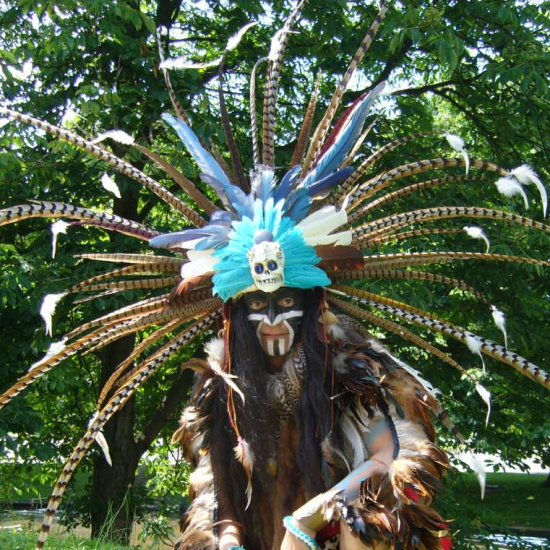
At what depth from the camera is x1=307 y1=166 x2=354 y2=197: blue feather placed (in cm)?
330

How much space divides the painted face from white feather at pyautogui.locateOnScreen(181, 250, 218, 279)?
7.3 inches

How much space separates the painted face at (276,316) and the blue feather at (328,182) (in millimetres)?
391

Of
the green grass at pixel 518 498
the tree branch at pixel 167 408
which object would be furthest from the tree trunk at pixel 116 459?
the green grass at pixel 518 498

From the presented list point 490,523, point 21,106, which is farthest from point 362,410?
point 490,523

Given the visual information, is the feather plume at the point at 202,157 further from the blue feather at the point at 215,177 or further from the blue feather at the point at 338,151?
the blue feather at the point at 338,151

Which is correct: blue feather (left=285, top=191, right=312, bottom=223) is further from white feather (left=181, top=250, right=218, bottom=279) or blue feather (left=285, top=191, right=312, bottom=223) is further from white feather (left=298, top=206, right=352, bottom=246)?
white feather (left=181, top=250, right=218, bottom=279)

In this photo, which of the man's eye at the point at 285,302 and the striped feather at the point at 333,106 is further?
the striped feather at the point at 333,106

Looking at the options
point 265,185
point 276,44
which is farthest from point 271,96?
point 265,185

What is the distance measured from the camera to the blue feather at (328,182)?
3297 mm

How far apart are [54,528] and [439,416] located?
18.0ft

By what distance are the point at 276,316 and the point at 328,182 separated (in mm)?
560

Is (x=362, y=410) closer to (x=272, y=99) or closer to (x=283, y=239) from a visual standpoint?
(x=283, y=239)

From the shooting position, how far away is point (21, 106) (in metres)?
6.59

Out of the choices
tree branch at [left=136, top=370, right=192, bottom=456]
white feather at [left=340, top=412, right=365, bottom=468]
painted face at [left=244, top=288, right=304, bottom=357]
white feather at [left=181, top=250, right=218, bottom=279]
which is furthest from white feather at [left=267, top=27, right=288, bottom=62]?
tree branch at [left=136, top=370, right=192, bottom=456]
